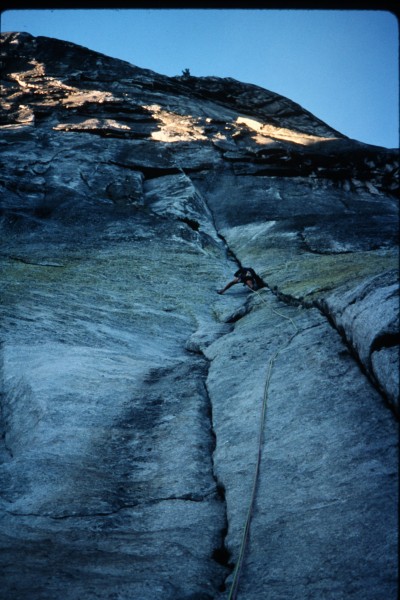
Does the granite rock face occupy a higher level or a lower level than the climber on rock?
lower

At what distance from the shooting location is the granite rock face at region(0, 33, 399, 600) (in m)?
3.67

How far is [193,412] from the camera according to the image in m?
6.46

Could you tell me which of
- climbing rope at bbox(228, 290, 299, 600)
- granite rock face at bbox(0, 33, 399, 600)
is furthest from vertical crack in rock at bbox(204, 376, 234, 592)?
climbing rope at bbox(228, 290, 299, 600)

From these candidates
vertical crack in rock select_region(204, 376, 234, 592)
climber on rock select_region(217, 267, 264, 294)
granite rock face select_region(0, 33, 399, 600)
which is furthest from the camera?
climber on rock select_region(217, 267, 264, 294)

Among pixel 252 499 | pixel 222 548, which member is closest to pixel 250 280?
pixel 252 499

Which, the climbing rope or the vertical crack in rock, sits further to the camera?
the vertical crack in rock

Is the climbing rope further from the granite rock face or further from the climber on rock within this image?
the climber on rock

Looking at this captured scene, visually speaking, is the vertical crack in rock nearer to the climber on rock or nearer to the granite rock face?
the granite rock face

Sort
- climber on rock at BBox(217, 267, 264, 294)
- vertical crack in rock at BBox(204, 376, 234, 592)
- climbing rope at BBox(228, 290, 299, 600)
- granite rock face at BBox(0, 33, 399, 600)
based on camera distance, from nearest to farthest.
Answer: climbing rope at BBox(228, 290, 299, 600) < granite rock face at BBox(0, 33, 399, 600) < vertical crack in rock at BBox(204, 376, 234, 592) < climber on rock at BBox(217, 267, 264, 294)

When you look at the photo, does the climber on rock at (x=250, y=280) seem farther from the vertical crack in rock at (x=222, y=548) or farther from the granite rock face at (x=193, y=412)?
the vertical crack in rock at (x=222, y=548)

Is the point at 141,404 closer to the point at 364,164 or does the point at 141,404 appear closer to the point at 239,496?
the point at 239,496
